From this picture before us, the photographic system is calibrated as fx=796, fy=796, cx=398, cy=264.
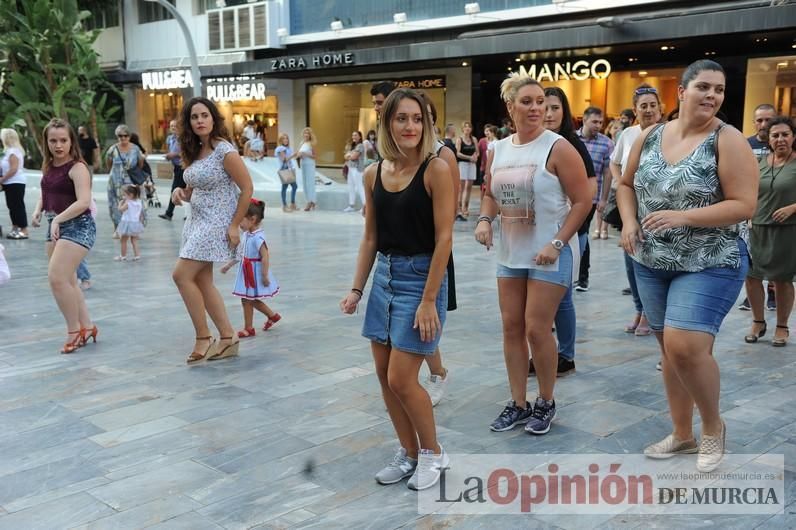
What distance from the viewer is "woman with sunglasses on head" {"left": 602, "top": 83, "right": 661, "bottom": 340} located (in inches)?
244

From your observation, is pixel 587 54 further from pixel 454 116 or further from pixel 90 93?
pixel 90 93

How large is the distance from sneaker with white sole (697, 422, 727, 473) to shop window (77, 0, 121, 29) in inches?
1414

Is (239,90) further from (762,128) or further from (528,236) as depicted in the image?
(528,236)

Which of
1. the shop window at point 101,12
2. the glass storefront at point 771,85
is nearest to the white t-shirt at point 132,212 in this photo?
the glass storefront at point 771,85

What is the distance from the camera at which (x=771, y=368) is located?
5758mm

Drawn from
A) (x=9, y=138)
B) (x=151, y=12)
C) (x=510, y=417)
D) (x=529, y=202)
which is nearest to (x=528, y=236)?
(x=529, y=202)

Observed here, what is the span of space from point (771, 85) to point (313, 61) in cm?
1379

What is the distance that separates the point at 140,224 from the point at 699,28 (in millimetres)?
12176

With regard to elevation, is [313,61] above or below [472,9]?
below

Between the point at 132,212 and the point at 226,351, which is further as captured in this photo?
the point at 132,212

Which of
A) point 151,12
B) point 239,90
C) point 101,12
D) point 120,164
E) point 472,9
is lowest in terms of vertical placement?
point 120,164

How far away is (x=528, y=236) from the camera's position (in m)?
4.38

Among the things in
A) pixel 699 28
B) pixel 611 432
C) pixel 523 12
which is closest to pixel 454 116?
pixel 523 12

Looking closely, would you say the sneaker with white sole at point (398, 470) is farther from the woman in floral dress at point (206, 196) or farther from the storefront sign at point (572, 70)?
the storefront sign at point (572, 70)
